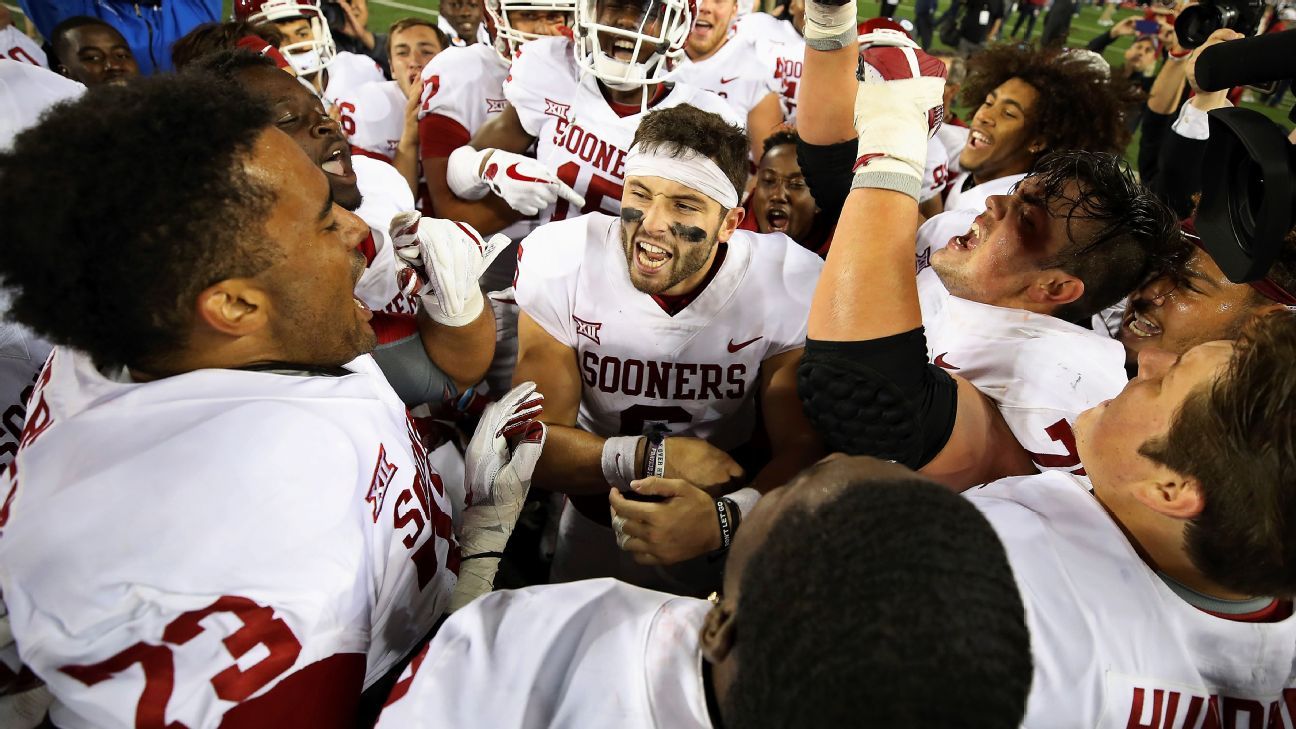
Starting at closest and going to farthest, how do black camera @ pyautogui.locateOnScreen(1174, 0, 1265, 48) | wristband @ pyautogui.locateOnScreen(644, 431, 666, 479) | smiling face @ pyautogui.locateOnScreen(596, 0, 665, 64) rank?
wristband @ pyautogui.locateOnScreen(644, 431, 666, 479)
smiling face @ pyautogui.locateOnScreen(596, 0, 665, 64)
black camera @ pyautogui.locateOnScreen(1174, 0, 1265, 48)

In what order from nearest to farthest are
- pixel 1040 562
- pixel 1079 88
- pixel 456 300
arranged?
pixel 1040 562, pixel 456 300, pixel 1079 88

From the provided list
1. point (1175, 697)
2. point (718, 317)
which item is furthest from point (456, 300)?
point (1175, 697)

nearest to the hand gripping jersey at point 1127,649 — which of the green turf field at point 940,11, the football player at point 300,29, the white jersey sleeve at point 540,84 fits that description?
the white jersey sleeve at point 540,84

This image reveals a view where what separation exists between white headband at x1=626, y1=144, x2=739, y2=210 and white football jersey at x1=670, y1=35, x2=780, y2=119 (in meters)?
2.09

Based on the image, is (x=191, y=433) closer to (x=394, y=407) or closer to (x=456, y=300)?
(x=394, y=407)

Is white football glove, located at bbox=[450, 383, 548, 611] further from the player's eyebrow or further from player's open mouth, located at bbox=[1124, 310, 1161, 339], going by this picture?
player's open mouth, located at bbox=[1124, 310, 1161, 339]

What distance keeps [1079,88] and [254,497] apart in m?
4.01

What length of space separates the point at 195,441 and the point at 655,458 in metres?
1.30

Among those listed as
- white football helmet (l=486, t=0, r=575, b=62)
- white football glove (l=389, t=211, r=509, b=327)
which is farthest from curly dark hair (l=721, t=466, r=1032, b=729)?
white football helmet (l=486, t=0, r=575, b=62)

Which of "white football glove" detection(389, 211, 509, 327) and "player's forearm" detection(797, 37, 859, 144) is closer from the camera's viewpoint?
"player's forearm" detection(797, 37, 859, 144)

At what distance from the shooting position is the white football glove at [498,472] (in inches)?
75.7

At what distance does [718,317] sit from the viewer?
2.49 meters

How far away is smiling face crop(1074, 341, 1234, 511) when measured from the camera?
137 cm

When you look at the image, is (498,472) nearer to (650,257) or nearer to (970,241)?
(650,257)
